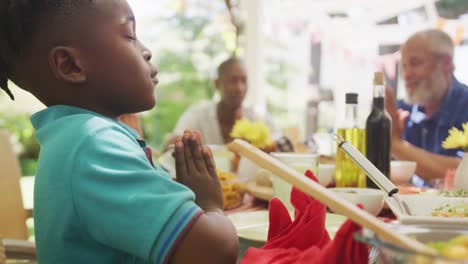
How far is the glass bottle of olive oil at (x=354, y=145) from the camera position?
1412 millimetres

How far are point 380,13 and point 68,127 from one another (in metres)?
3.61

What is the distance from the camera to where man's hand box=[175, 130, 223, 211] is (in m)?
0.82

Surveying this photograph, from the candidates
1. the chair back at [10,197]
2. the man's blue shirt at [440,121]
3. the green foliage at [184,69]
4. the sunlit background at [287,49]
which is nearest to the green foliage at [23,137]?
→ the sunlit background at [287,49]

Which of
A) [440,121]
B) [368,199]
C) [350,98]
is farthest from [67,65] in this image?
[440,121]

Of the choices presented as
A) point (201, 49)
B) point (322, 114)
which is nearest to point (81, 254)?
point (322, 114)

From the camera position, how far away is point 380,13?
4.02m

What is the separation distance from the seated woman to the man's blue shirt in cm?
102

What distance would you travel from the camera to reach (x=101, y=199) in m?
0.69

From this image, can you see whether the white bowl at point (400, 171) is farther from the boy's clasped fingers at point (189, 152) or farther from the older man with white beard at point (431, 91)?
the older man with white beard at point (431, 91)

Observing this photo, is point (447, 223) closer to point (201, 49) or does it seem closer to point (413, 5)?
point (413, 5)

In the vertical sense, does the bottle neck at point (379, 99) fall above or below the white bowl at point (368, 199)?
above

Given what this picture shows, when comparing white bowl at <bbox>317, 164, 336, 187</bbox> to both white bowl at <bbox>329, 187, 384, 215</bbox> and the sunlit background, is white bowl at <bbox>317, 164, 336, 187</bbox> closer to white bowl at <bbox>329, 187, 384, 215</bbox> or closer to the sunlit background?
white bowl at <bbox>329, 187, 384, 215</bbox>

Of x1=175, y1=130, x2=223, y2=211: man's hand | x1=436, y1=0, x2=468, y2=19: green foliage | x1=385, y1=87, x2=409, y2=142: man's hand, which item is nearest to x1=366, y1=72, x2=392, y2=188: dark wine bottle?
x1=385, y1=87, x2=409, y2=142: man's hand

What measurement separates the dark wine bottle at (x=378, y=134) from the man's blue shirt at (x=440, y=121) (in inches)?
53.0
